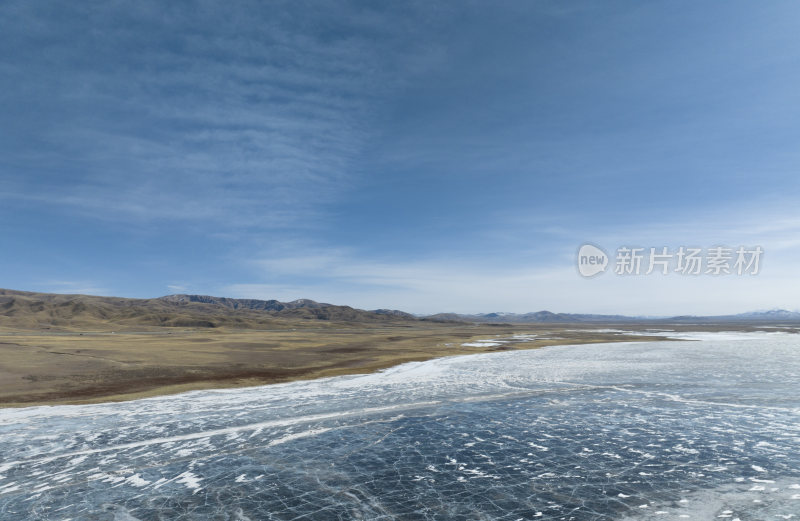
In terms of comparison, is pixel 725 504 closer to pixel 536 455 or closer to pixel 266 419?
pixel 536 455

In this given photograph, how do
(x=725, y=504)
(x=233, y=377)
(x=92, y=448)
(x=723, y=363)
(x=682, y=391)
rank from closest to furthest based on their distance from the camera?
1. (x=725, y=504)
2. (x=92, y=448)
3. (x=682, y=391)
4. (x=233, y=377)
5. (x=723, y=363)

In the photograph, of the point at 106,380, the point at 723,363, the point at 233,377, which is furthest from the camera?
the point at 723,363

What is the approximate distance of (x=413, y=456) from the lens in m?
12.2

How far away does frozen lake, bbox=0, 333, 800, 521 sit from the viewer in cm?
895

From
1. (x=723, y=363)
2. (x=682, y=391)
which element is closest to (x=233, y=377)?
(x=682, y=391)

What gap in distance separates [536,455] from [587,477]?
1.86 metres

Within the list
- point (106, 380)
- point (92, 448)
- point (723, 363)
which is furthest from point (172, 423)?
point (723, 363)

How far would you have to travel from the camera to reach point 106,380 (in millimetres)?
25172

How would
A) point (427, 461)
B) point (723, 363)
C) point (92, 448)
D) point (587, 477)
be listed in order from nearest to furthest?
point (587, 477)
point (427, 461)
point (92, 448)
point (723, 363)

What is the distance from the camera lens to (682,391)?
21.5m

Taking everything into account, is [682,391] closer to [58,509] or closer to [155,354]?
[58,509]

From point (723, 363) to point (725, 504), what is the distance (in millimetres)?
31429

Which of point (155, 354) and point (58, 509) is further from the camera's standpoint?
point (155, 354)

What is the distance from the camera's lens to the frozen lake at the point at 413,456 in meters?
8.95
